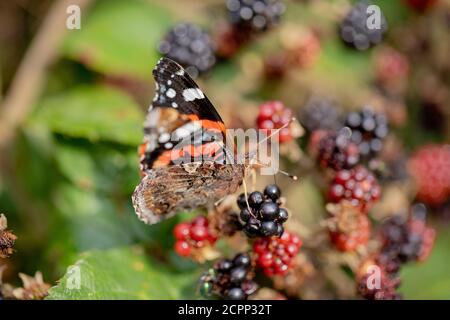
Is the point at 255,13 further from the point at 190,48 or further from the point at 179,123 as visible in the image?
the point at 179,123

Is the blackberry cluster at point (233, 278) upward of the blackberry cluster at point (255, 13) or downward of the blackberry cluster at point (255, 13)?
downward

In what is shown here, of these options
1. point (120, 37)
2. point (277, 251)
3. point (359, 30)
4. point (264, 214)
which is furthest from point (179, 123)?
point (359, 30)

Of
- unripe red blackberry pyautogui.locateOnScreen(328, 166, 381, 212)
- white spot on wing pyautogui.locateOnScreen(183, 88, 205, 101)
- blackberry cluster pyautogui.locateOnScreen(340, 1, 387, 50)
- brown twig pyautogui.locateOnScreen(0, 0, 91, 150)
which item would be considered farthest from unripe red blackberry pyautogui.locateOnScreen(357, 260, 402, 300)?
brown twig pyautogui.locateOnScreen(0, 0, 91, 150)

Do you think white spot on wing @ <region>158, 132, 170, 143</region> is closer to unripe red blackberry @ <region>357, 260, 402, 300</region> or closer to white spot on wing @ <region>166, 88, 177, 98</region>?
white spot on wing @ <region>166, 88, 177, 98</region>

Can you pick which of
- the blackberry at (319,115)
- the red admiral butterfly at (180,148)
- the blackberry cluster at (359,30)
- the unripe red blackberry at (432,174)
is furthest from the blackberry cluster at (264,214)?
the blackberry cluster at (359,30)

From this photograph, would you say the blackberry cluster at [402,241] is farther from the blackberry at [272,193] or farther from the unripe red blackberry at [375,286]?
the blackberry at [272,193]
